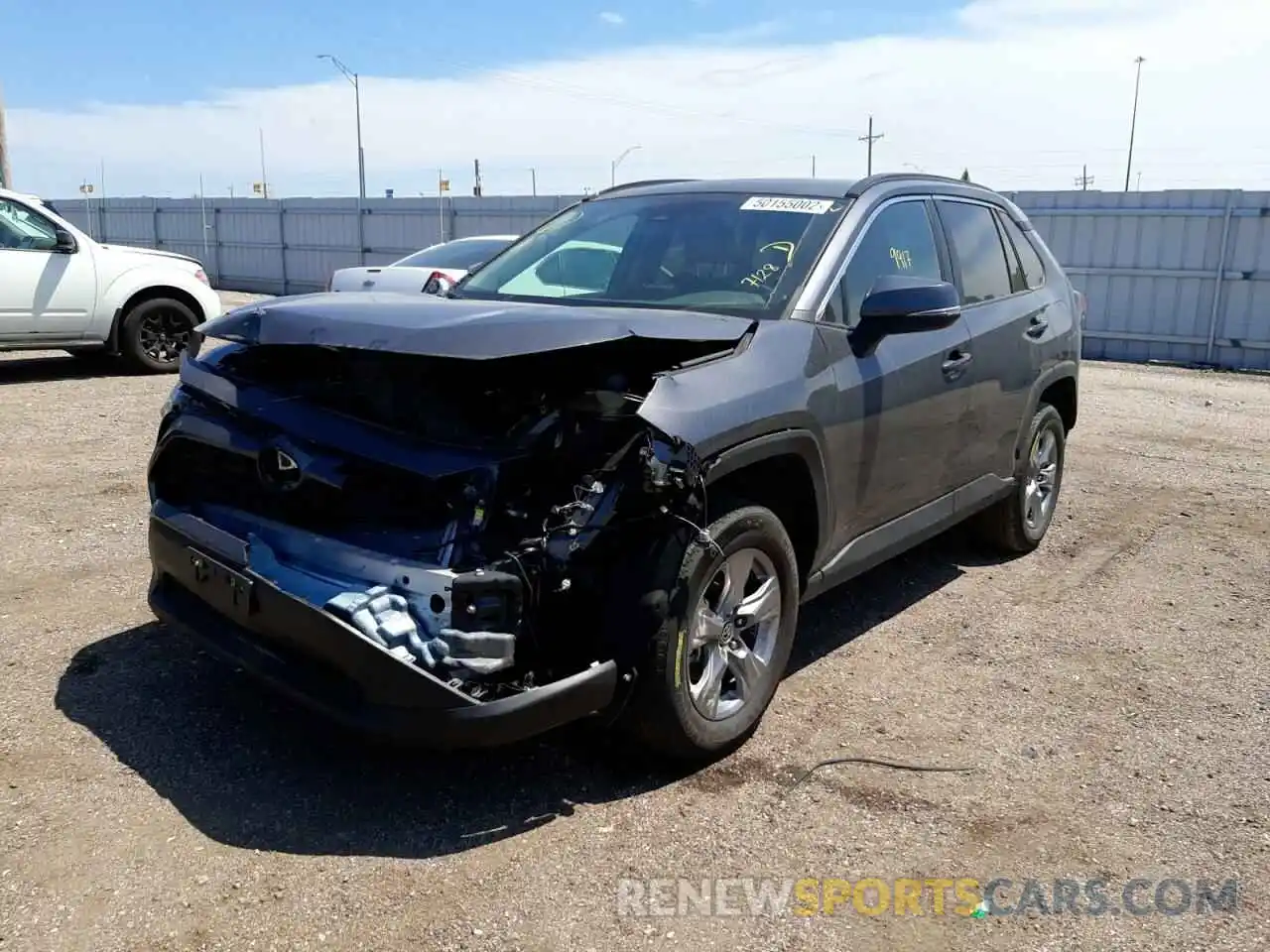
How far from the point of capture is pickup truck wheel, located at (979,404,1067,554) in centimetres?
602

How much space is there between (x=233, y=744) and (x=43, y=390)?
7.84m

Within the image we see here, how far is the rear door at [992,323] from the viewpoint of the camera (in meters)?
5.20

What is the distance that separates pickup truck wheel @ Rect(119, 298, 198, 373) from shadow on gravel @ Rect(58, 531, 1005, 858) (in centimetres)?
741

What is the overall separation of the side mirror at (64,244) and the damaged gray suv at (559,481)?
7721 mm

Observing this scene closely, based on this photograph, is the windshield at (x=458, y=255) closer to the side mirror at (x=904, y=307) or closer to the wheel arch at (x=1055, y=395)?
the wheel arch at (x=1055, y=395)

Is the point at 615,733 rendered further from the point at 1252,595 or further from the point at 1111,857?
the point at 1252,595

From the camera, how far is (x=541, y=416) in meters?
3.34

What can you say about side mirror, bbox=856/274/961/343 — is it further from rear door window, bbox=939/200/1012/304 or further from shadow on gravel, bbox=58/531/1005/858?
shadow on gravel, bbox=58/531/1005/858

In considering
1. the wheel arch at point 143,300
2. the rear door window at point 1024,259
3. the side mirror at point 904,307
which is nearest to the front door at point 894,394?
the side mirror at point 904,307

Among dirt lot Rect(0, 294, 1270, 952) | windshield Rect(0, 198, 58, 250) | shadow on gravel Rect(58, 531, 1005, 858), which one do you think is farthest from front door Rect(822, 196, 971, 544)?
windshield Rect(0, 198, 58, 250)

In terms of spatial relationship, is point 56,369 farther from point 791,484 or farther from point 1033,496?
point 791,484

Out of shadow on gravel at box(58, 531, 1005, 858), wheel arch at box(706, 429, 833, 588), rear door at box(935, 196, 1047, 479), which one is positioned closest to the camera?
shadow on gravel at box(58, 531, 1005, 858)

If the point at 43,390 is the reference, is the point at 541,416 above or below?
above

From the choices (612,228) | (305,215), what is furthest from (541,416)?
(305,215)
